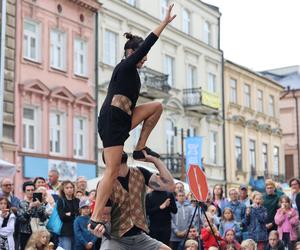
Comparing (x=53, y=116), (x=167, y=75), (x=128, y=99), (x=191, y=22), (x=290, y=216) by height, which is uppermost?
(x=191, y=22)

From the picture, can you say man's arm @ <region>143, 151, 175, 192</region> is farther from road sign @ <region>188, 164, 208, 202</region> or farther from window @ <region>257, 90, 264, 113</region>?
window @ <region>257, 90, 264, 113</region>

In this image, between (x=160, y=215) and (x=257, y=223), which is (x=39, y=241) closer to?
(x=160, y=215)

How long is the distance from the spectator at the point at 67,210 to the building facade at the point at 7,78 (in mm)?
9676

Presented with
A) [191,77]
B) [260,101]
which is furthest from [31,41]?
[260,101]

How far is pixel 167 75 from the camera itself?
1159 inches

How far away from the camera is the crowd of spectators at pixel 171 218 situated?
1081cm

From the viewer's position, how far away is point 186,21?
34.6 m

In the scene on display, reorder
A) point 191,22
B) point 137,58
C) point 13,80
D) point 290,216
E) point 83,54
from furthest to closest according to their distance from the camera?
point 191,22 → point 83,54 → point 13,80 → point 290,216 → point 137,58

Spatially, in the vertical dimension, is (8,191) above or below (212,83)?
below

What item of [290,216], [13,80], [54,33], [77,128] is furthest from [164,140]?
[290,216]

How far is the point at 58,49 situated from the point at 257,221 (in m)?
14.0

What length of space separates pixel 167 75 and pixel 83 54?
4792 mm

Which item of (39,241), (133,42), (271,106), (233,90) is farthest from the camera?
(271,106)

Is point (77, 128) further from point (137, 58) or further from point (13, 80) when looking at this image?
point (137, 58)
